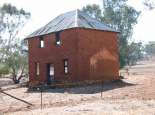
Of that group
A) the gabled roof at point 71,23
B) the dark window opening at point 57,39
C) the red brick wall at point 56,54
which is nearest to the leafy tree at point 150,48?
the gabled roof at point 71,23

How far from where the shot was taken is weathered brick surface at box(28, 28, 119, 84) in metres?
37.2

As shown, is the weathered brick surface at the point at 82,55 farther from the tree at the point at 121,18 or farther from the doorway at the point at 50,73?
the tree at the point at 121,18

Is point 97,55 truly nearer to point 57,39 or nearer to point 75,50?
point 75,50

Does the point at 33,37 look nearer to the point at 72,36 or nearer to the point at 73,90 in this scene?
the point at 72,36

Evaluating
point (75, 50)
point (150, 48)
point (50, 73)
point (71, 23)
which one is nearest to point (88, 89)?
point (75, 50)

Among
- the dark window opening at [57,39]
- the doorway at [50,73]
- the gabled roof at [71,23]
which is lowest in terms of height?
the doorway at [50,73]

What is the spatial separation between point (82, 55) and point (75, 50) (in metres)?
0.86

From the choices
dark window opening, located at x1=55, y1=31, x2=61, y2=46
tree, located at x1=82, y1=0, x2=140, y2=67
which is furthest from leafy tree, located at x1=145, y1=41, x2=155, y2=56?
dark window opening, located at x1=55, y1=31, x2=61, y2=46

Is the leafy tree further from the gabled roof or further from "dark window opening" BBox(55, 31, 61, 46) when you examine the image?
"dark window opening" BBox(55, 31, 61, 46)

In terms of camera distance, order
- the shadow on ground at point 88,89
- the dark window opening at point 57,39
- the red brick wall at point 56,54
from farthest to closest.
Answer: the dark window opening at point 57,39
the red brick wall at point 56,54
the shadow on ground at point 88,89

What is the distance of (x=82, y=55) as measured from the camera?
3728 centimetres

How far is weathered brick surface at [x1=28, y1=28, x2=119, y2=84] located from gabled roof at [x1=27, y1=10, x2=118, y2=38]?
53cm

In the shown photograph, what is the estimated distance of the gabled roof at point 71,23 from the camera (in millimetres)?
38347

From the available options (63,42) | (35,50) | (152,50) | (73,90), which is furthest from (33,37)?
(152,50)
